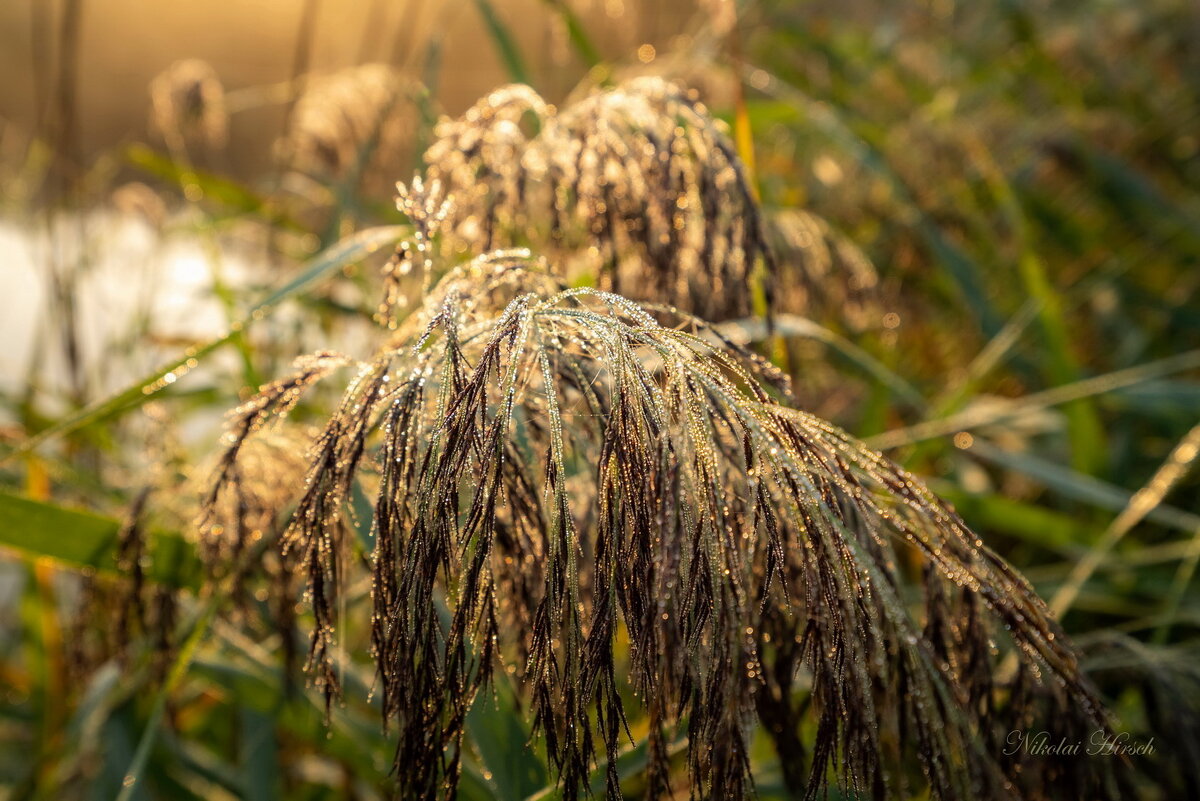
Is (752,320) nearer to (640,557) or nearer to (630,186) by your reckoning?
(630,186)

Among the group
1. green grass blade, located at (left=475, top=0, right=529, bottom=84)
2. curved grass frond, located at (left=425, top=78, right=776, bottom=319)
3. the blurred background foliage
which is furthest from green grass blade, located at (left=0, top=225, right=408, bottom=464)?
green grass blade, located at (left=475, top=0, right=529, bottom=84)

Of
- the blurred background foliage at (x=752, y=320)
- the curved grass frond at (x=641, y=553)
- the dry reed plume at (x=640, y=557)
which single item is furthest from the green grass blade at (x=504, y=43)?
the curved grass frond at (x=641, y=553)

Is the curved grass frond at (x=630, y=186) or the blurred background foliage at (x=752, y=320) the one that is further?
the blurred background foliage at (x=752, y=320)

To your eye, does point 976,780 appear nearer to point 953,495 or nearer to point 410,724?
point 410,724

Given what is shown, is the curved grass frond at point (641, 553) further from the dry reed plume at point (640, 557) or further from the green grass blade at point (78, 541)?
the green grass blade at point (78, 541)

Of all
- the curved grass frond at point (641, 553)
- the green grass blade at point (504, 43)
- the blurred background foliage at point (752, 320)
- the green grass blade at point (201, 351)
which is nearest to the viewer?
the curved grass frond at point (641, 553)

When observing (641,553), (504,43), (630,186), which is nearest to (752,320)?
(630,186)

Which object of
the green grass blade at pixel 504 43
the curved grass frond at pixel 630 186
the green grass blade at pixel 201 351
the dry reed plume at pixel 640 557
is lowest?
the dry reed plume at pixel 640 557
